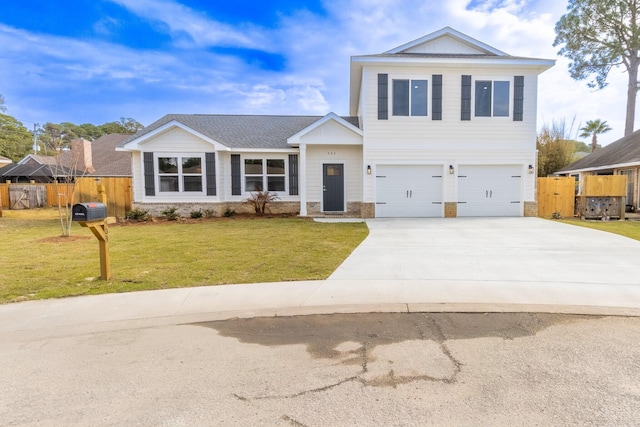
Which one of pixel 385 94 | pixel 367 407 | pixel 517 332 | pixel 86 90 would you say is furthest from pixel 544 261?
pixel 86 90

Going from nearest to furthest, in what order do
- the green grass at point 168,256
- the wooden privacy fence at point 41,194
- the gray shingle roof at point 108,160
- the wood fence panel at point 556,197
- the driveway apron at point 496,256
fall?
the green grass at point 168,256 < the driveway apron at point 496,256 < the wood fence panel at point 556,197 < the wooden privacy fence at point 41,194 < the gray shingle roof at point 108,160

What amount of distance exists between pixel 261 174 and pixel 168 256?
28.2 ft

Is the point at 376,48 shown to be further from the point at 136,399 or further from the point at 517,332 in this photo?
the point at 136,399

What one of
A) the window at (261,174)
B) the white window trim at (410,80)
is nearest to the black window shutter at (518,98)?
the white window trim at (410,80)

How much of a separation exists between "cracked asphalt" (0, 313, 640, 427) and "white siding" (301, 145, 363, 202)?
434 inches

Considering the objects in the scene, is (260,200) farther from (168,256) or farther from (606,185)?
(606,185)

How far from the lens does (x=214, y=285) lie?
511 centimetres

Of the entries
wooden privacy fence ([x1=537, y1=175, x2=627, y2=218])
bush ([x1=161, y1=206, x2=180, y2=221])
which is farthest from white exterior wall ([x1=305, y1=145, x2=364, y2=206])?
wooden privacy fence ([x1=537, y1=175, x2=627, y2=218])

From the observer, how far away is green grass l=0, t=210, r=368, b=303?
5.25 metres

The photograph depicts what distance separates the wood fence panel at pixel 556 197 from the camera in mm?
14328

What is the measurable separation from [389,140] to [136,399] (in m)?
12.6

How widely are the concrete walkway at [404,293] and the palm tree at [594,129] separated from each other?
103 ft

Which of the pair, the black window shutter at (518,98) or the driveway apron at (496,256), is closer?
the driveway apron at (496,256)

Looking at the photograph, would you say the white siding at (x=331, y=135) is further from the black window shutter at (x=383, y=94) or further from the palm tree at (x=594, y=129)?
the palm tree at (x=594, y=129)
